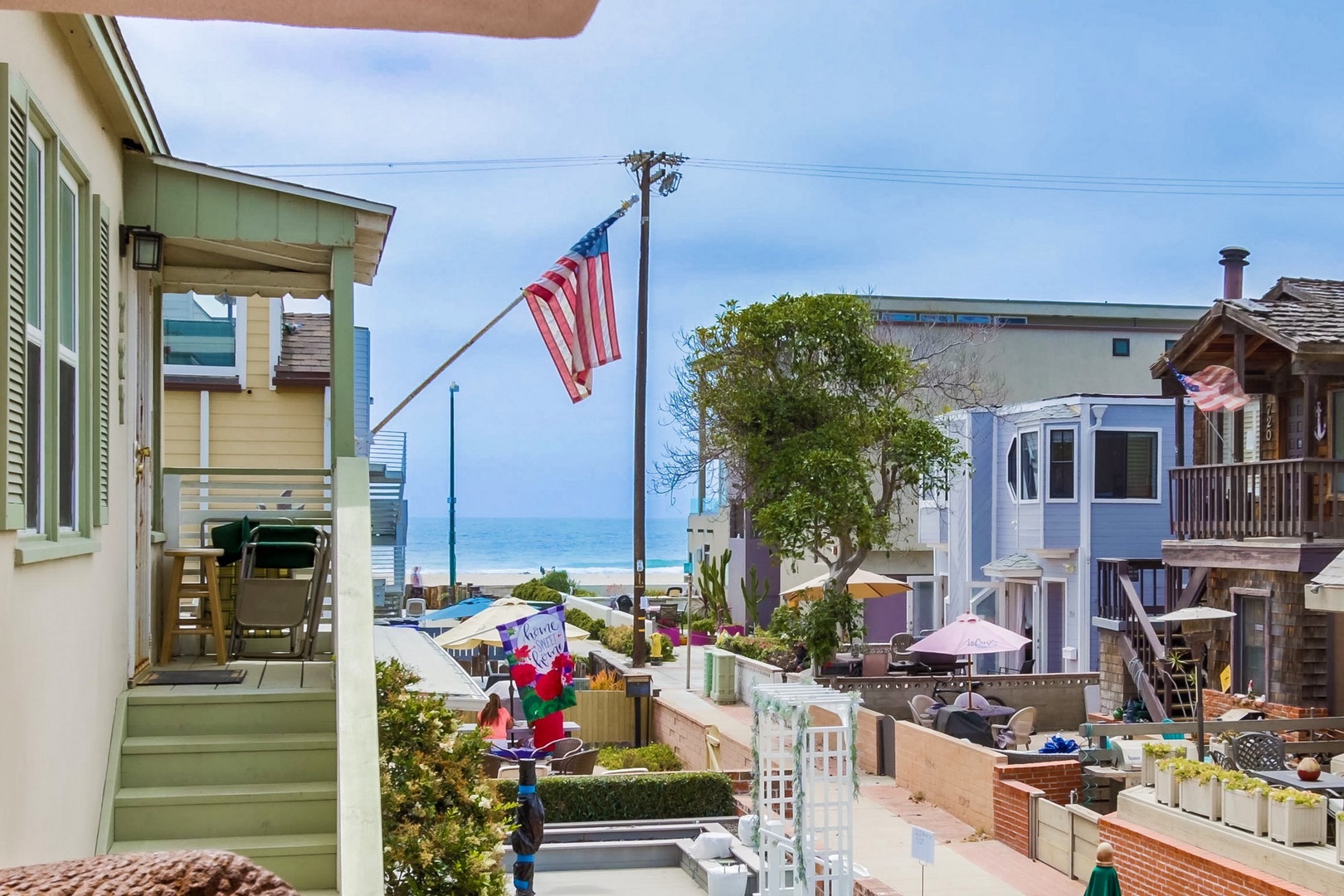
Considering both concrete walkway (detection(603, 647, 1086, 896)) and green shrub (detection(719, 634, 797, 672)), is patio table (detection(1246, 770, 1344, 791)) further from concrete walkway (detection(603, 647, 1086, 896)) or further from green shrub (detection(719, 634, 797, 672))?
green shrub (detection(719, 634, 797, 672))

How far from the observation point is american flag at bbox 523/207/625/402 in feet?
45.1

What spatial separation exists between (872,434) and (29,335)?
1992 cm

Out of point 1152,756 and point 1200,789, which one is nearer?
point 1200,789

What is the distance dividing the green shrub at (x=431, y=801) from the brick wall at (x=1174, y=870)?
6.64 m

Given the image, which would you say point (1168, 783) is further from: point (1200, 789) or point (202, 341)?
point (202, 341)

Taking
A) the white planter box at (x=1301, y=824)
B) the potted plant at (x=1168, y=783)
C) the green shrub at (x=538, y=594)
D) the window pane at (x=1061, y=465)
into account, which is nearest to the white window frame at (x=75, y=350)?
the white planter box at (x=1301, y=824)

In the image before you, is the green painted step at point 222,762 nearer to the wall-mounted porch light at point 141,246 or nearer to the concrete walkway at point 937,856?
the wall-mounted porch light at point 141,246

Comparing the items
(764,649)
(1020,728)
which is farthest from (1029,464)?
(1020,728)

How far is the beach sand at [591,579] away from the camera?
293 ft

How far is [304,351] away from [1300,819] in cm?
1279

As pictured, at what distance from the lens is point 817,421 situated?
2506 cm

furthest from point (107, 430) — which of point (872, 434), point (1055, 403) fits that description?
point (1055, 403)

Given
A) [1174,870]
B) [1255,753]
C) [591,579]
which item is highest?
[1255,753]

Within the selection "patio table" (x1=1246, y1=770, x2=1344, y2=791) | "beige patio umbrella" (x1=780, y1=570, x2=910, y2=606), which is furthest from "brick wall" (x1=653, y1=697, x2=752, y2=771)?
"patio table" (x1=1246, y1=770, x2=1344, y2=791)
